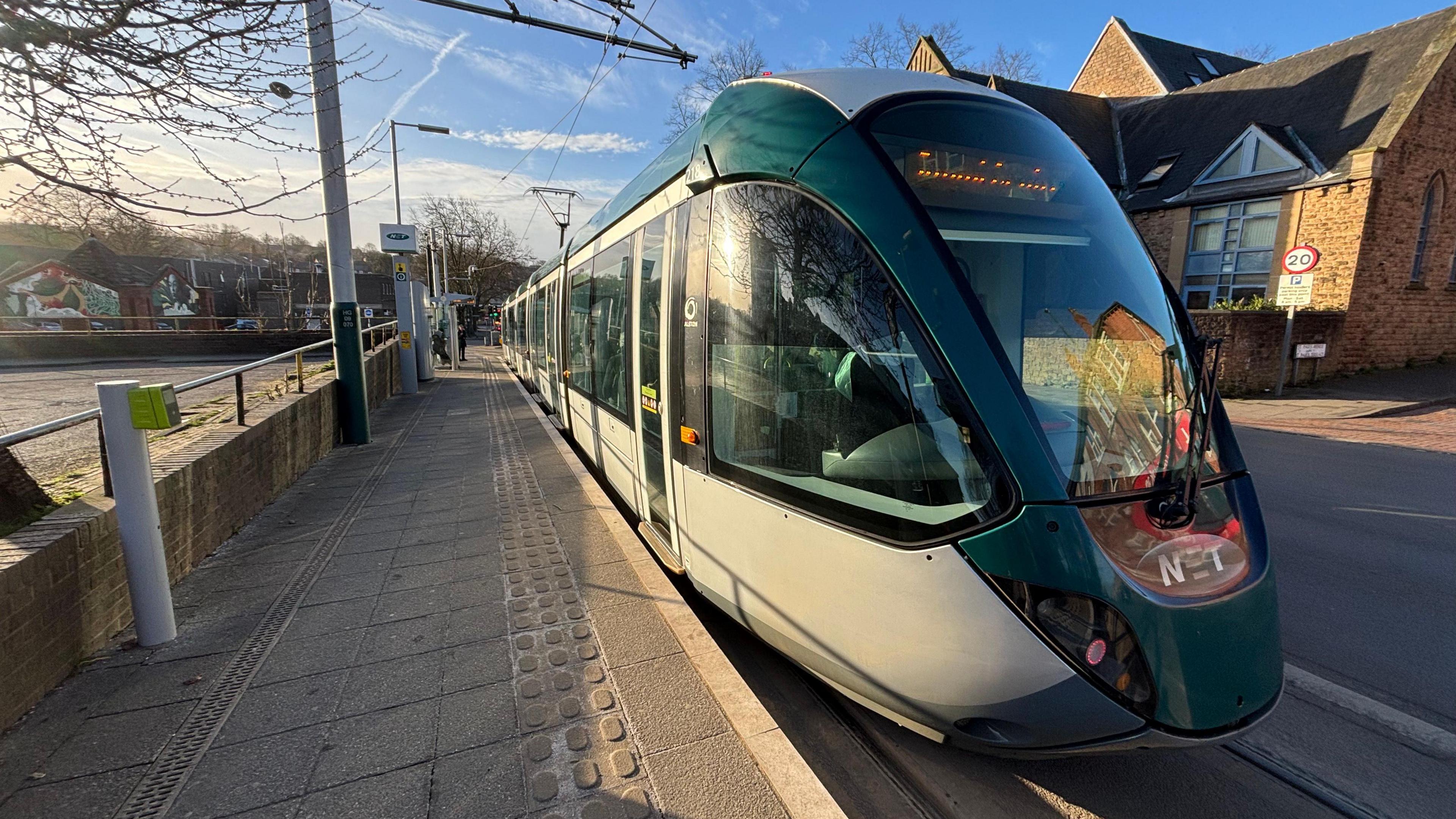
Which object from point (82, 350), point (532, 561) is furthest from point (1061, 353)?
point (82, 350)

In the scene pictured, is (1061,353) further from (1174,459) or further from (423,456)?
(423,456)

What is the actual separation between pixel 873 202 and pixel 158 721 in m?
3.80

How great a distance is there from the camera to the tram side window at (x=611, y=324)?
16.2 ft

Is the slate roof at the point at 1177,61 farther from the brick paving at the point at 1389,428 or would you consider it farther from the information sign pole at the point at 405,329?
the information sign pole at the point at 405,329

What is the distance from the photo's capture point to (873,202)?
92.8 inches

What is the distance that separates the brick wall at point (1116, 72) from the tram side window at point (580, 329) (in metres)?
31.2

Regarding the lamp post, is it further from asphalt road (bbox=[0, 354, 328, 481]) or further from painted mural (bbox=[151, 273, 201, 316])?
painted mural (bbox=[151, 273, 201, 316])

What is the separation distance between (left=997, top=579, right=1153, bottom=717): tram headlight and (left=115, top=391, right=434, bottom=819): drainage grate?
3168 mm

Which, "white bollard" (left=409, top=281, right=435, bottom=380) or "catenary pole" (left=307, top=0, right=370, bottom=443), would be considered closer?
"catenary pole" (left=307, top=0, right=370, bottom=443)

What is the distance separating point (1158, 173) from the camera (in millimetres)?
22188

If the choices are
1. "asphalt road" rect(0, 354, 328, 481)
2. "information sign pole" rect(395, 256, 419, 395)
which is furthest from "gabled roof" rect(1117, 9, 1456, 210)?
"asphalt road" rect(0, 354, 328, 481)

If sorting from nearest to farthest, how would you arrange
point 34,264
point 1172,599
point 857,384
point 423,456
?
point 1172,599 < point 857,384 < point 423,456 < point 34,264

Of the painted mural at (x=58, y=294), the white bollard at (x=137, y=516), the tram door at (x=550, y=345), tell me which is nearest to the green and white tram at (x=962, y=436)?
the white bollard at (x=137, y=516)

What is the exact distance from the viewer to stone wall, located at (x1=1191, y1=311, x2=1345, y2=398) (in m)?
14.0
